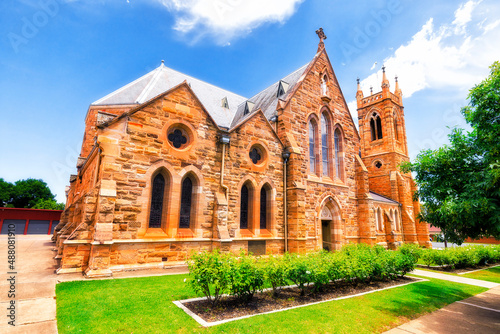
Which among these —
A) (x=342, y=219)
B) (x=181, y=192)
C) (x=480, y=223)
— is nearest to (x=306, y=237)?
(x=342, y=219)

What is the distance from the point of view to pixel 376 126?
3706 cm

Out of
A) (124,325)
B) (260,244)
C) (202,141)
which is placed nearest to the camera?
(124,325)

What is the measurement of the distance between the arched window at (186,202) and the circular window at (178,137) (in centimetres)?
167

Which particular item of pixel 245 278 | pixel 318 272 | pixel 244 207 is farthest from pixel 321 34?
pixel 245 278

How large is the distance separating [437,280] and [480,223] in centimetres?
700

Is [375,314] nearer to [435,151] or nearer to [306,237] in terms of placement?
[435,151]

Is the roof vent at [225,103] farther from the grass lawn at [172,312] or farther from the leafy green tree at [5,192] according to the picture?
the leafy green tree at [5,192]

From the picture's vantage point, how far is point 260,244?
532 inches

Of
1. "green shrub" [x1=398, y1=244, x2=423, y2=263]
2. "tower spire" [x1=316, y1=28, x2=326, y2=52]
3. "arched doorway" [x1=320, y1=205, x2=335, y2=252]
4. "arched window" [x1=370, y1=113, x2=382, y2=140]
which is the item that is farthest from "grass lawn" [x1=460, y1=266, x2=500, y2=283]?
"arched window" [x1=370, y1=113, x2=382, y2=140]

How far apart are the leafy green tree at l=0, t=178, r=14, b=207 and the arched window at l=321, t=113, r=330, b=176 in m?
76.0

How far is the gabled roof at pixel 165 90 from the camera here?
17.6 m

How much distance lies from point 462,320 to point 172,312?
778 cm

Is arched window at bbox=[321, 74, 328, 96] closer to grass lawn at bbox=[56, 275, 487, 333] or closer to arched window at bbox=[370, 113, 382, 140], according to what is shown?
grass lawn at bbox=[56, 275, 487, 333]

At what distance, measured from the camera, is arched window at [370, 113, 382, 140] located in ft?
120
